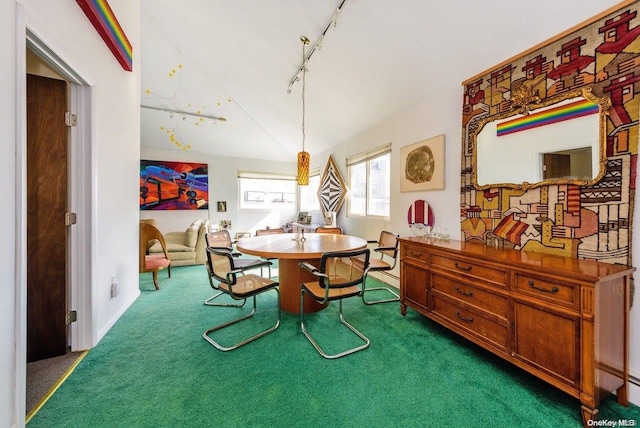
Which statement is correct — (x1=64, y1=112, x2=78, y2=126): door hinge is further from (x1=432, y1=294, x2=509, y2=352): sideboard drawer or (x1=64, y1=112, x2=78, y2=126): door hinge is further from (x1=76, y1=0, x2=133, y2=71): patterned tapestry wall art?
(x1=432, y1=294, x2=509, y2=352): sideboard drawer

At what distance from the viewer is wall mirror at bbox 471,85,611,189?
1672mm

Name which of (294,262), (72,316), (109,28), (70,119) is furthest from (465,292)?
(109,28)

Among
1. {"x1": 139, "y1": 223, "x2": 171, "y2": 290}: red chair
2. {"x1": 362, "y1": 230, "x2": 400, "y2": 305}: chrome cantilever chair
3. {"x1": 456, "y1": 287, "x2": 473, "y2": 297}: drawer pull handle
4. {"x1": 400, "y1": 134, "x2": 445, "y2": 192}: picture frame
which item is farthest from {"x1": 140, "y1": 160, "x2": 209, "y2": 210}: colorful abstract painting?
{"x1": 456, "y1": 287, "x2": 473, "y2": 297}: drawer pull handle

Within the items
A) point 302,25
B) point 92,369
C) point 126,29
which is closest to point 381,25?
point 302,25

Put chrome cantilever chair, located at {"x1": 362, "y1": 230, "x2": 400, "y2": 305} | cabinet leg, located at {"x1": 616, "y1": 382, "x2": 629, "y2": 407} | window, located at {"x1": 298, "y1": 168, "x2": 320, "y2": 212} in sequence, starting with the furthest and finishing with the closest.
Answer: window, located at {"x1": 298, "y1": 168, "x2": 320, "y2": 212} < chrome cantilever chair, located at {"x1": 362, "y1": 230, "x2": 400, "y2": 305} < cabinet leg, located at {"x1": 616, "y1": 382, "x2": 629, "y2": 407}

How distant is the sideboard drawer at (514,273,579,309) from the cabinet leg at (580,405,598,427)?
0.52m

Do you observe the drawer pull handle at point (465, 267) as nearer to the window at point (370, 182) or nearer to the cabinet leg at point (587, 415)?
the cabinet leg at point (587, 415)

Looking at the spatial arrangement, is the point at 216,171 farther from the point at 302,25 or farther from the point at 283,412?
the point at 283,412

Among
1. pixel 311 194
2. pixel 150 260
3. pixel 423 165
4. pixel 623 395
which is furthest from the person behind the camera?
pixel 311 194

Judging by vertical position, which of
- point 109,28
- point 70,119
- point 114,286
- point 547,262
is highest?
point 109,28

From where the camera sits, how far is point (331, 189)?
17.2 ft

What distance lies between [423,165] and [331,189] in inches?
94.0

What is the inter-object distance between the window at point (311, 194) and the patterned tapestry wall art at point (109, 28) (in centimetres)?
394

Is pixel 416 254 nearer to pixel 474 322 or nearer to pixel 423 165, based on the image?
pixel 474 322
